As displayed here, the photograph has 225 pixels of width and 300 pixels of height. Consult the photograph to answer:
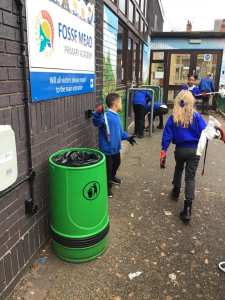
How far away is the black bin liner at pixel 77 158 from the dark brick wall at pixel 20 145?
165mm

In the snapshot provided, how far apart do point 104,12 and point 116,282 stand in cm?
435

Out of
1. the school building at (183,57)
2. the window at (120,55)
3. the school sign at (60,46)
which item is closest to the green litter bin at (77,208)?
the school sign at (60,46)

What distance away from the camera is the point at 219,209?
12.4 feet

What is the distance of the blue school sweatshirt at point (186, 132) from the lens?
3.34 metres

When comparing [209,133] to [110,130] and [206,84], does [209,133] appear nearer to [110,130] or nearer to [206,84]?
[110,130]

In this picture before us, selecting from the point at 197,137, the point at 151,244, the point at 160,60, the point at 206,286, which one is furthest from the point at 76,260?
the point at 160,60

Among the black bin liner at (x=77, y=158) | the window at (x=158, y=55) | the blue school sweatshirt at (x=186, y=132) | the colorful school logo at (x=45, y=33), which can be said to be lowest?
the black bin liner at (x=77, y=158)

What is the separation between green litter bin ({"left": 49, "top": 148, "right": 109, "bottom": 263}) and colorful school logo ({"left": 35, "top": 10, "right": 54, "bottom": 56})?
39.5 inches

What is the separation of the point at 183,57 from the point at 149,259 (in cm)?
1280

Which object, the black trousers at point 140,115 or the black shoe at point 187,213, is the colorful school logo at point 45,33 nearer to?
the black shoe at point 187,213

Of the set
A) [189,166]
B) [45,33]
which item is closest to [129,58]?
[189,166]

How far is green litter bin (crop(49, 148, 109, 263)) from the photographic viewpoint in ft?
8.02

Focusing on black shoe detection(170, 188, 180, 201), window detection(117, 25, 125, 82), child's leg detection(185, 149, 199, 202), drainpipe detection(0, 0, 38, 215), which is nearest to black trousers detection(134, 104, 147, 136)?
window detection(117, 25, 125, 82)

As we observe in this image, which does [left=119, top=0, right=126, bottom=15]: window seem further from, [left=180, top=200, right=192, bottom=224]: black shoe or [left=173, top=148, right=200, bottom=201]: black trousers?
[left=180, top=200, right=192, bottom=224]: black shoe
